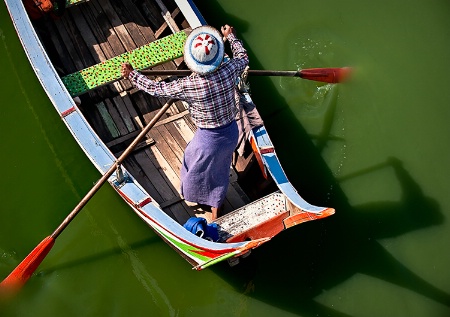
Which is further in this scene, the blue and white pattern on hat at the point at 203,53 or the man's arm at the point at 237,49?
the man's arm at the point at 237,49

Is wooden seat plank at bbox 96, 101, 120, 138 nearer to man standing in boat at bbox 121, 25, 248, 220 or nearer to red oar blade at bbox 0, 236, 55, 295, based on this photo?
man standing in boat at bbox 121, 25, 248, 220

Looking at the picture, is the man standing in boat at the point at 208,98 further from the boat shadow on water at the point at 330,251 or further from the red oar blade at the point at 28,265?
the red oar blade at the point at 28,265

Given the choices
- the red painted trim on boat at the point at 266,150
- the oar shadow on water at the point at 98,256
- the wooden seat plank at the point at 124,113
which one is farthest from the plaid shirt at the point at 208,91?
the oar shadow on water at the point at 98,256

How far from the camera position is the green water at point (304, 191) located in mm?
6090

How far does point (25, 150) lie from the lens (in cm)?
674

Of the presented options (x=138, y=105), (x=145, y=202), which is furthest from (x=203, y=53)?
(x=138, y=105)

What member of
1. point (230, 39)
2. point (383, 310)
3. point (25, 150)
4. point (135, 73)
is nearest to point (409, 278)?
point (383, 310)

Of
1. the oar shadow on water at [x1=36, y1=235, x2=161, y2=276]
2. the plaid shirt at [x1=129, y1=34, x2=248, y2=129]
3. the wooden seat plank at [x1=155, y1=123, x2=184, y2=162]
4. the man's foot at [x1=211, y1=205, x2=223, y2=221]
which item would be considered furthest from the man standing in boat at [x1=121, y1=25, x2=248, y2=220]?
the oar shadow on water at [x1=36, y1=235, x2=161, y2=276]

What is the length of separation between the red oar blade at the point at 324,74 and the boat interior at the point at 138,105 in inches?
39.0

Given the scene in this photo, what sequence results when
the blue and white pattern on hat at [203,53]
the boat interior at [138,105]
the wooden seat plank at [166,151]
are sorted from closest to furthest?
1. the blue and white pattern on hat at [203,53]
2. the boat interior at [138,105]
3. the wooden seat plank at [166,151]

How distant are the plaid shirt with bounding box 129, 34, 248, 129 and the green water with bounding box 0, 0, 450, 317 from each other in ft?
6.82

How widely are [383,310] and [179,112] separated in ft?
10.4

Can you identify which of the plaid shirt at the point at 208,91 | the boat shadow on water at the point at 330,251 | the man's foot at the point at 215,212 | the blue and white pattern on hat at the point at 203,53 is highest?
the blue and white pattern on hat at the point at 203,53

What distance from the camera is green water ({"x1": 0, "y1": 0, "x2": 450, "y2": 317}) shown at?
6.09m
